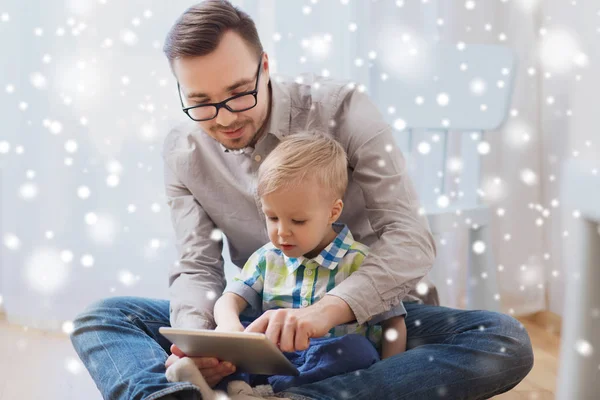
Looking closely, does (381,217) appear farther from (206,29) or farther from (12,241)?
(12,241)

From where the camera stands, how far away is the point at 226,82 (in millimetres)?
1257

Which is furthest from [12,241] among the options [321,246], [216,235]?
[321,246]

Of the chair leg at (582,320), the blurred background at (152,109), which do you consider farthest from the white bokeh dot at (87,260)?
the chair leg at (582,320)

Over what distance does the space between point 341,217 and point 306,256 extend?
0.65 feet

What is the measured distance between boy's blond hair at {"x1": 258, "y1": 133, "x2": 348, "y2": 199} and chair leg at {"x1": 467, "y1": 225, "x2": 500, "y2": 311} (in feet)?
2.54

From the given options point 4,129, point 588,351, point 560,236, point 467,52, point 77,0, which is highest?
point 77,0

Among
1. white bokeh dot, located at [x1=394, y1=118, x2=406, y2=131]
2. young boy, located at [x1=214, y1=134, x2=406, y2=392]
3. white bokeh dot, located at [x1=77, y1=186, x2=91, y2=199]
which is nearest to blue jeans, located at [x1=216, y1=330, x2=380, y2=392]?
young boy, located at [x1=214, y1=134, x2=406, y2=392]

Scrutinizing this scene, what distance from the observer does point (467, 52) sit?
6.36 feet

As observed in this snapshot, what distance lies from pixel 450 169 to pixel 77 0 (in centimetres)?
120

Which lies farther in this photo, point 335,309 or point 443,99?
point 443,99

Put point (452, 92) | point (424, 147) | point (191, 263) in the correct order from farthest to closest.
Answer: point (424, 147), point (452, 92), point (191, 263)

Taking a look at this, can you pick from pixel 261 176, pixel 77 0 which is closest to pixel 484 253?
pixel 261 176

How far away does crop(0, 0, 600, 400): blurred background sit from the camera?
77.4 inches

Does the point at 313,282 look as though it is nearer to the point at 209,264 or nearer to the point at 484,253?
the point at 209,264
